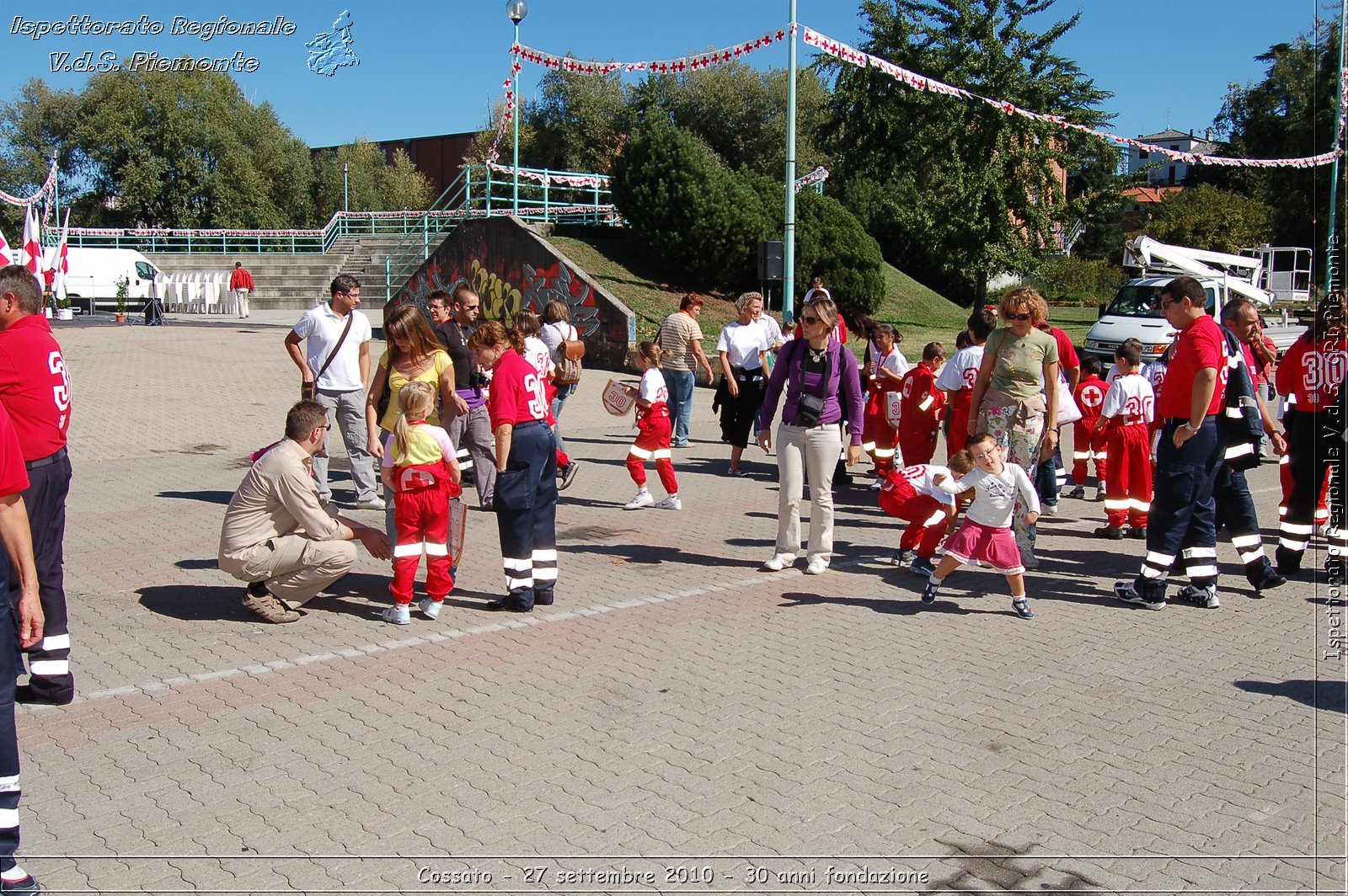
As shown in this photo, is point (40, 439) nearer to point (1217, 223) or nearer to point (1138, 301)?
point (1138, 301)

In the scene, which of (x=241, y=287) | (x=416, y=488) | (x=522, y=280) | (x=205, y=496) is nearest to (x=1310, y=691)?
(x=416, y=488)

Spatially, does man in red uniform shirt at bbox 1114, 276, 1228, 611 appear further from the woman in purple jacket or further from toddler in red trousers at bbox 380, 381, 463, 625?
toddler in red trousers at bbox 380, 381, 463, 625

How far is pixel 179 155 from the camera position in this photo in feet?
162

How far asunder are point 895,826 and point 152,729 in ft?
10.8

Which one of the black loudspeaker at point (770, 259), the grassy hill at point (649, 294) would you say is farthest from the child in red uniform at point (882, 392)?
the grassy hill at point (649, 294)

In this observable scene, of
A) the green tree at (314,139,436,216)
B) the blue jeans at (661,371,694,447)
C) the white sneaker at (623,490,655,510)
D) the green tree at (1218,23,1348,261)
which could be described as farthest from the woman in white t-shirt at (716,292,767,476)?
the green tree at (314,139,436,216)

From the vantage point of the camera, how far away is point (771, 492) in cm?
1115

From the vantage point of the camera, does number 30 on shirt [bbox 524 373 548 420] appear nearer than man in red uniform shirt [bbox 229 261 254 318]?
Yes

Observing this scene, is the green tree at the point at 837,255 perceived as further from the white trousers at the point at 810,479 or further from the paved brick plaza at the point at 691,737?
the white trousers at the point at 810,479

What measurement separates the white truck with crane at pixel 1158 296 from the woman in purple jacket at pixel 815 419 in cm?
1290

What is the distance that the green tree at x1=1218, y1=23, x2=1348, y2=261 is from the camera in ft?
120

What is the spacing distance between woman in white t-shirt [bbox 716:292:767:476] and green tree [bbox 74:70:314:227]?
44.1 meters

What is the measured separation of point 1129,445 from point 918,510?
233cm

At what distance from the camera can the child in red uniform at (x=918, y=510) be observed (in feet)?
24.9
